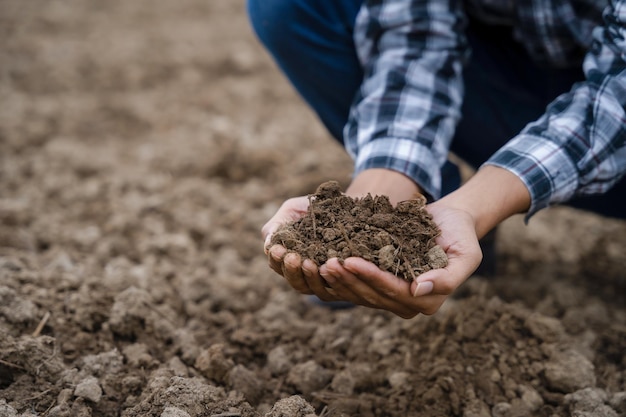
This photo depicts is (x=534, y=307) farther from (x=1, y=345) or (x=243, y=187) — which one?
(x=1, y=345)

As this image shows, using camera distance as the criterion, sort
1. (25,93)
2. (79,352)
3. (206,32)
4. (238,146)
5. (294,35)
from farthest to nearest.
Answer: (206,32)
(25,93)
(238,146)
(294,35)
(79,352)

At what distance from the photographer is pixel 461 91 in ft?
5.50

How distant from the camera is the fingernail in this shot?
1141 millimetres

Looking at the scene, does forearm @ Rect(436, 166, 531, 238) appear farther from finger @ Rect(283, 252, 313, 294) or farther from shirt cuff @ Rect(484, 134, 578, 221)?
finger @ Rect(283, 252, 313, 294)

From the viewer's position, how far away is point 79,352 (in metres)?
1.50

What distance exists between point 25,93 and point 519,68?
262 cm

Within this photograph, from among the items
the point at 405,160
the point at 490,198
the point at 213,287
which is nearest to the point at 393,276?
the point at 490,198

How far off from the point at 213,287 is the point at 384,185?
77cm

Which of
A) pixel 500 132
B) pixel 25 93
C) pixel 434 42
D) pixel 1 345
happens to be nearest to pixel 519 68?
pixel 500 132

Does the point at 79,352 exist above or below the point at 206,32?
below

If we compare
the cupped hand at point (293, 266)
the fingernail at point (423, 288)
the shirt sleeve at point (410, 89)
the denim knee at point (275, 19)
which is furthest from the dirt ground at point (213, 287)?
the denim knee at point (275, 19)

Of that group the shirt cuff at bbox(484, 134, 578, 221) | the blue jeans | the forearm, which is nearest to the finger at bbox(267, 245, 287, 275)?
the forearm

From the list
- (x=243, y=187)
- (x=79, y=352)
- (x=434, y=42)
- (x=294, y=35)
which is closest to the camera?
(x=79, y=352)

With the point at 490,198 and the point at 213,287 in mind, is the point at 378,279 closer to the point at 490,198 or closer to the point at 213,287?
the point at 490,198
